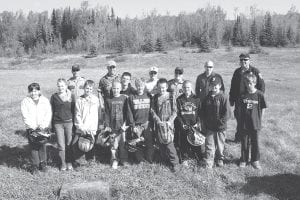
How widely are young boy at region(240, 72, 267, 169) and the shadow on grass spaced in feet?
1.55

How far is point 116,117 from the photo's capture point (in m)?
6.64

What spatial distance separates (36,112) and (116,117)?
5.02 ft

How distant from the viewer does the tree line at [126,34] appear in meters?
67.0

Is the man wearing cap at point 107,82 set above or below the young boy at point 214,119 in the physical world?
above

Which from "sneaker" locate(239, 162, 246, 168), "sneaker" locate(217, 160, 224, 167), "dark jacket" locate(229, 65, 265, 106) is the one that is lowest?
"sneaker" locate(239, 162, 246, 168)

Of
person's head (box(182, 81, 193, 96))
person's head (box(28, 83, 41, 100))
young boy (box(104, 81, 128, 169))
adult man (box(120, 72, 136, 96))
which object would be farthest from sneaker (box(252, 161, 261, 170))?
person's head (box(28, 83, 41, 100))

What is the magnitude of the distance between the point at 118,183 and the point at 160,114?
157 cm

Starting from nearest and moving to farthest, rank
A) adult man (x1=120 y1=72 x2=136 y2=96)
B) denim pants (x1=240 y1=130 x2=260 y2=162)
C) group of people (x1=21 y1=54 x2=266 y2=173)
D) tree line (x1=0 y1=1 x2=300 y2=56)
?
1. group of people (x1=21 y1=54 x2=266 y2=173)
2. denim pants (x1=240 y1=130 x2=260 y2=162)
3. adult man (x1=120 y1=72 x2=136 y2=96)
4. tree line (x1=0 y1=1 x2=300 y2=56)

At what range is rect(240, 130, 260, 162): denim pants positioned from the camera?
22.1 ft

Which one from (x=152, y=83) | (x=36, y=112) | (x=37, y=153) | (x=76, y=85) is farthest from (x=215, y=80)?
(x=37, y=153)

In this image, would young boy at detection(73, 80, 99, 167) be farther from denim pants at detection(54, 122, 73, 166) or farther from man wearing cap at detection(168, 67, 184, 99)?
man wearing cap at detection(168, 67, 184, 99)

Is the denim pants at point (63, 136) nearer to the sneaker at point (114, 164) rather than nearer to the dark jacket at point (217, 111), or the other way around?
the sneaker at point (114, 164)

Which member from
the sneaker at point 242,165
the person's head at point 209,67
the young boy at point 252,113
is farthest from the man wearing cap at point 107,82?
the sneaker at point 242,165

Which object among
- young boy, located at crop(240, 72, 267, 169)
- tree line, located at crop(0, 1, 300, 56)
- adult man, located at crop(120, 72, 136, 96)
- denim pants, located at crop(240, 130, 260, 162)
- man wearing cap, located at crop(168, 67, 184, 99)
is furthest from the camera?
tree line, located at crop(0, 1, 300, 56)
